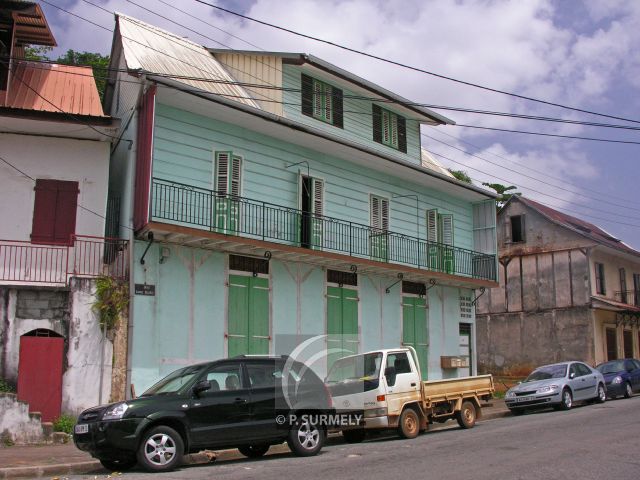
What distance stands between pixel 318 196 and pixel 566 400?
9044mm

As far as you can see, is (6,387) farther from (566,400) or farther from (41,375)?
(566,400)

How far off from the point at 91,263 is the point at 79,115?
345 cm

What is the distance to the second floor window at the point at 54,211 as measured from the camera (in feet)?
53.4

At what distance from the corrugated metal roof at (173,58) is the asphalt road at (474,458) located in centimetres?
920

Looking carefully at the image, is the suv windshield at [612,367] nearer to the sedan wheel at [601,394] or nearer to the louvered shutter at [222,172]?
the sedan wheel at [601,394]

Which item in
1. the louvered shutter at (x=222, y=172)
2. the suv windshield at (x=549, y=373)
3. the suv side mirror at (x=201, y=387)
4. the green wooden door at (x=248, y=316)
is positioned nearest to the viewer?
the suv side mirror at (x=201, y=387)

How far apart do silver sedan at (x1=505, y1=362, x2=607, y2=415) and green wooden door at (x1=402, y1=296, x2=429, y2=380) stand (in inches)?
132

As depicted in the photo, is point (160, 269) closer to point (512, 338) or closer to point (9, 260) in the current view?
point (9, 260)

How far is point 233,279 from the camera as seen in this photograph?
682 inches

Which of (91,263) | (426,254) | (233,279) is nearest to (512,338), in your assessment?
A: (426,254)

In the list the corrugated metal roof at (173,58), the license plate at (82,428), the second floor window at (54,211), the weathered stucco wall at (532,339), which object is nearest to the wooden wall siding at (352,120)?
the corrugated metal roof at (173,58)

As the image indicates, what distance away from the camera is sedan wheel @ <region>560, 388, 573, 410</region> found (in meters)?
19.4

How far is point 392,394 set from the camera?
45.6 feet

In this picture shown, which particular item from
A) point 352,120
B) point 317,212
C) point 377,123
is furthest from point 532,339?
point 317,212
